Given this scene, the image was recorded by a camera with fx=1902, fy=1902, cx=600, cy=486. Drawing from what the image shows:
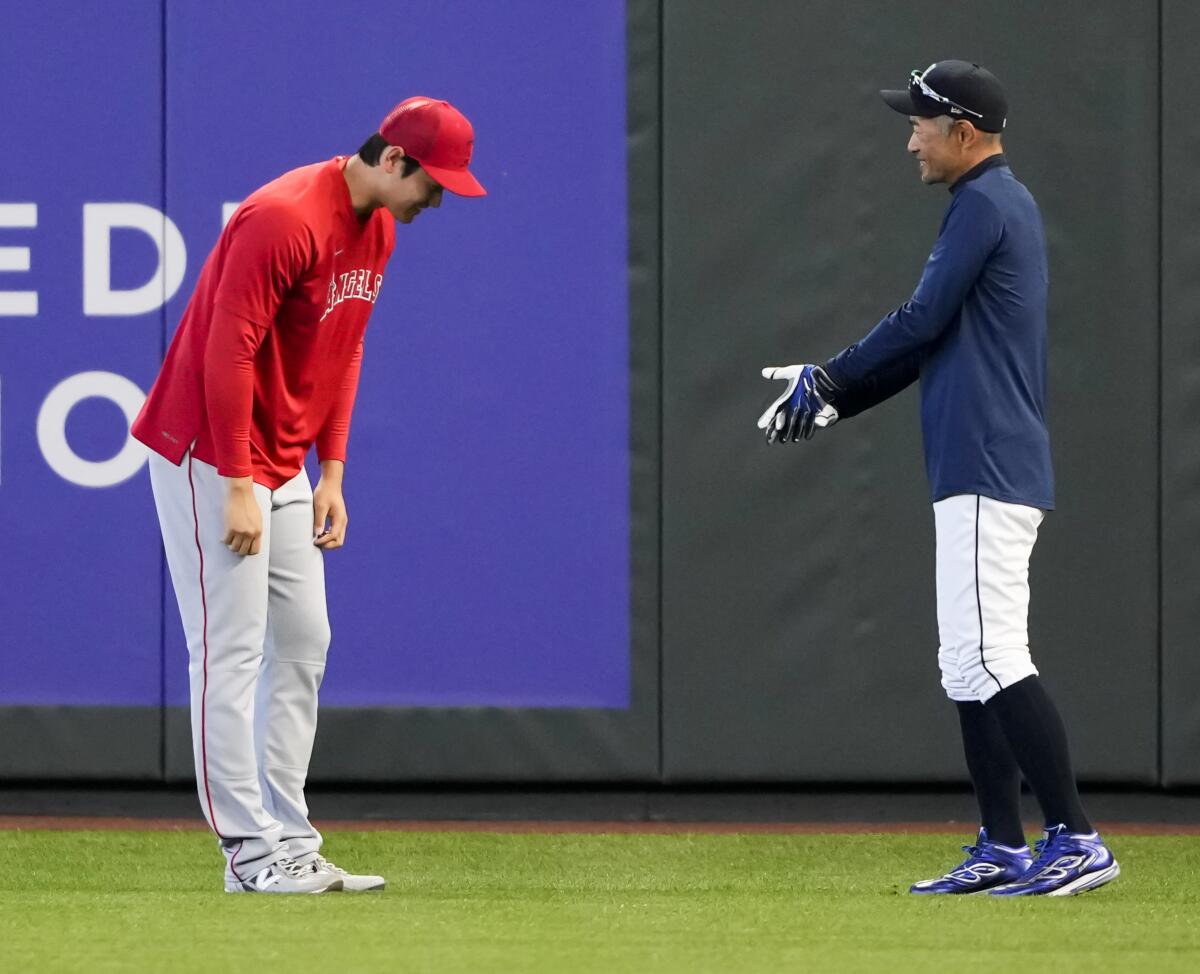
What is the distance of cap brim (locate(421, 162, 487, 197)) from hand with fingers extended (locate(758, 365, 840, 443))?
779 millimetres

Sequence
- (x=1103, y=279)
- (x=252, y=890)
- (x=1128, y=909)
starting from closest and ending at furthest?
(x=1128, y=909)
(x=252, y=890)
(x=1103, y=279)

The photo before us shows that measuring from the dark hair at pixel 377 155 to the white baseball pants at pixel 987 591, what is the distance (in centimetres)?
135

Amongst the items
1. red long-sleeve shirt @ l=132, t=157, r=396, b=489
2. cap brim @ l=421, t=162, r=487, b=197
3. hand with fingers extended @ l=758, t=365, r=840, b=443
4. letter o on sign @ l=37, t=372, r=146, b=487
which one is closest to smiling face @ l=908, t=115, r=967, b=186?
hand with fingers extended @ l=758, t=365, r=840, b=443

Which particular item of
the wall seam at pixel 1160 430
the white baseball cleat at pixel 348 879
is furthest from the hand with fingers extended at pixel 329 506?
the wall seam at pixel 1160 430

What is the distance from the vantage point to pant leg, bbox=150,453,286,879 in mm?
4066

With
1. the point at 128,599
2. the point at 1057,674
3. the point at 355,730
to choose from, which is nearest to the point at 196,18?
the point at 128,599

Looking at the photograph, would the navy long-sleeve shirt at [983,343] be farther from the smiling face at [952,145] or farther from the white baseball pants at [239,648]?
the white baseball pants at [239,648]

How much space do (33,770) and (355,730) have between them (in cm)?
101

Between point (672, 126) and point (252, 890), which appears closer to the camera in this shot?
point (252, 890)

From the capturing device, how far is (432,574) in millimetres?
5973

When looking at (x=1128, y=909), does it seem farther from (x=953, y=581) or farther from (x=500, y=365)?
(x=500, y=365)

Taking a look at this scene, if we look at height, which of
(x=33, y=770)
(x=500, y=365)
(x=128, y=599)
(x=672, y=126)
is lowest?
(x=33, y=770)

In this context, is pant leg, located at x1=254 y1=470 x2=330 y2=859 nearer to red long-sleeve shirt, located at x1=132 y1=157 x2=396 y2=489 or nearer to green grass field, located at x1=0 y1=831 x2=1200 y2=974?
red long-sleeve shirt, located at x1=132 y1=157 x2=396 y2=489

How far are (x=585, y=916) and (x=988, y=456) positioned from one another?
4.22 feet
